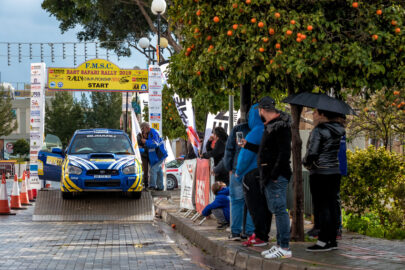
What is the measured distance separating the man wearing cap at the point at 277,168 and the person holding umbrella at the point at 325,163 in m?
0.47

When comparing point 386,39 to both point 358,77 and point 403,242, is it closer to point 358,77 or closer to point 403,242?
point 358,77

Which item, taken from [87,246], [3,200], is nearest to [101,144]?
[3,200]

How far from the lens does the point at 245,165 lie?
8.48 metres

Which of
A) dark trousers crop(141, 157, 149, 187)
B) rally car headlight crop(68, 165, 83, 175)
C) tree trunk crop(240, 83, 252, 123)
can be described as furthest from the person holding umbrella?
dark trousers crop(141, 157, 149, 187)

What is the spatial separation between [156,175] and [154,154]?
78 cm

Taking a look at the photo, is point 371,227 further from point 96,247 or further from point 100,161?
point 100,161

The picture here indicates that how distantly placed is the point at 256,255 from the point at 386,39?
3.35 m

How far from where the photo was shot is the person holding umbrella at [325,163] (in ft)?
25.8

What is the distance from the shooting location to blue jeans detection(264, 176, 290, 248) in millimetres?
7500

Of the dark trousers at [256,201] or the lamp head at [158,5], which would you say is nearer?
the dark trousers at [256,201]

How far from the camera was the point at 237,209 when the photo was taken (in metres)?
9.41

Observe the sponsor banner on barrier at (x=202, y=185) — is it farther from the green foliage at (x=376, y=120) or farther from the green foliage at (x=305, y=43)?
the green foliage at (x=376, y=120)

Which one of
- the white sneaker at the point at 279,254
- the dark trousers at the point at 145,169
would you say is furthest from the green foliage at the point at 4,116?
the white sneaker at the point at 279,254

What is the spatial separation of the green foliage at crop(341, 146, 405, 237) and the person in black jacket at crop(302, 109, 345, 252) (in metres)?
2.93
